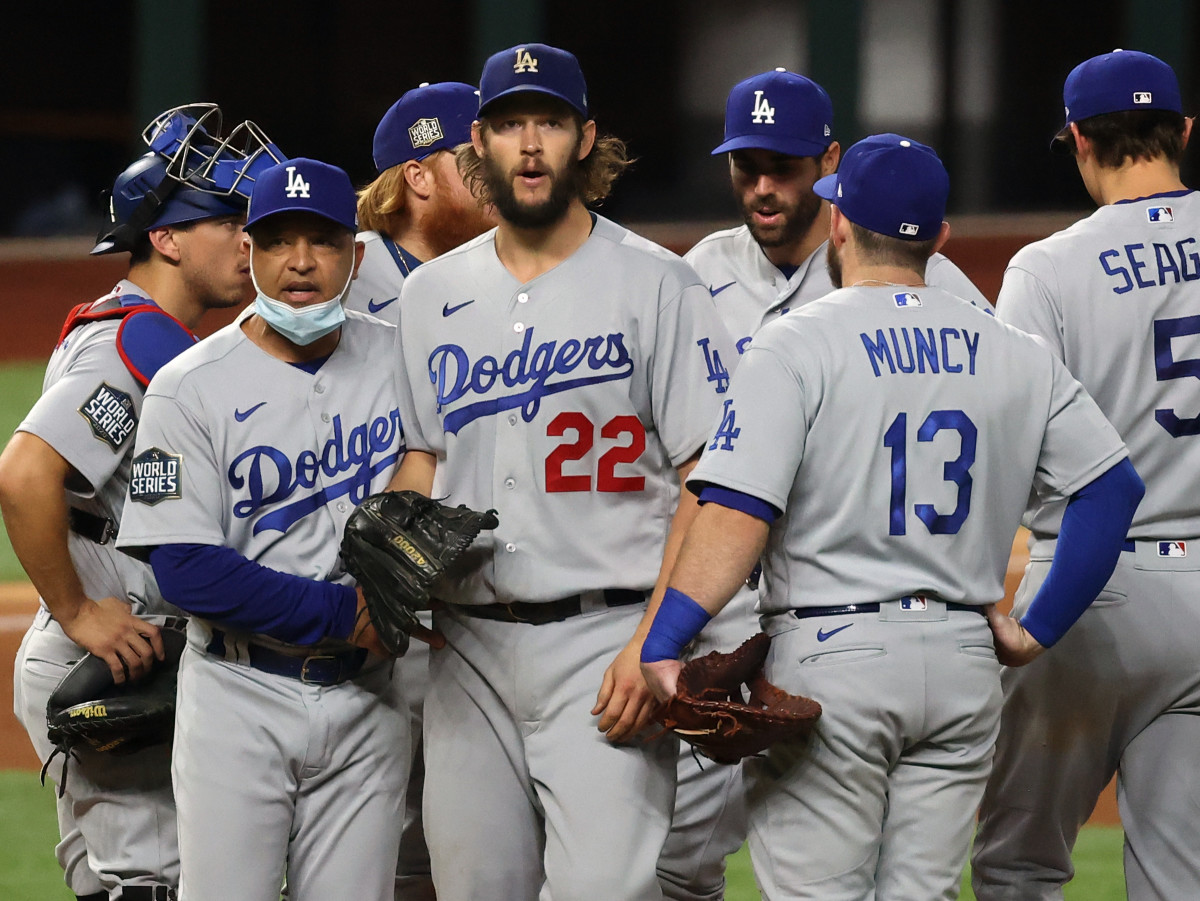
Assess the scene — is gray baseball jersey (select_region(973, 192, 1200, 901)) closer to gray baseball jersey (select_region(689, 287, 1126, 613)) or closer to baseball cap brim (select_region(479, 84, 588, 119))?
gray baseball jersey (select_region(689, 287, 1126, 613))

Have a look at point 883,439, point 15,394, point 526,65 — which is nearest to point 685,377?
point 883,439

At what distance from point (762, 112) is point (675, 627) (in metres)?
1.66

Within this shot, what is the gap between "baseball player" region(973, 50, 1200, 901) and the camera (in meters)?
3.13

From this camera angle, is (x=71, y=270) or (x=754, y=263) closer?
(x=754, y=263)

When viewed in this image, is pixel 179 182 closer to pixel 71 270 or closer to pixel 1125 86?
pixel 1125 86

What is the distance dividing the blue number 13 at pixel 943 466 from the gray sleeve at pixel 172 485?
1.27m

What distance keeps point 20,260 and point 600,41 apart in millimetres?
6505

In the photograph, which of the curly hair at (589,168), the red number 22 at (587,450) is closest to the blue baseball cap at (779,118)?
the curly hair at (589,168)

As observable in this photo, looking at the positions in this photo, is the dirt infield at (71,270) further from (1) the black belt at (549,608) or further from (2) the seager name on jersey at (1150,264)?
(1) the black belt at (549,608)

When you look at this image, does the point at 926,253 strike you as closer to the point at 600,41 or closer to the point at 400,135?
the point at 400,135

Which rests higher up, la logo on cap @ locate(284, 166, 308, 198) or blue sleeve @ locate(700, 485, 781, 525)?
la logo on cap @ locate(284, 166, 308, 198)

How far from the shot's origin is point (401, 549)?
8.83 ft

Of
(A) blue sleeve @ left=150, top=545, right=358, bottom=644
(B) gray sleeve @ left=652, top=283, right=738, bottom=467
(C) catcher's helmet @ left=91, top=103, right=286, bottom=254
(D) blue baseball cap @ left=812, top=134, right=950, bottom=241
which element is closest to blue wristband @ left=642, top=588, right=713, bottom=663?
(B) gray sleeve @ left=652, top=283, right=738, bottom=467

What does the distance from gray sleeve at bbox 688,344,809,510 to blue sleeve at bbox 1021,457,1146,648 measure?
55 centimetres
